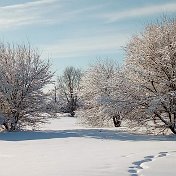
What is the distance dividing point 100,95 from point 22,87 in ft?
17.7

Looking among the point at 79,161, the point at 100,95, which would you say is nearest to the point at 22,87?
the point at 100,95

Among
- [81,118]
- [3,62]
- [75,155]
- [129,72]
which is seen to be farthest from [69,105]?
[75,155]

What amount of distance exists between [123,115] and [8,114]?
7.79m

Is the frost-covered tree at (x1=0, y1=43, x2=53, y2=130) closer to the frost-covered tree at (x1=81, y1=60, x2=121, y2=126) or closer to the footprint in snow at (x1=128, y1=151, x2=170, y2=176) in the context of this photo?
the frost-covered tree at (x1=81, y1=60, x2=121, y2=126)

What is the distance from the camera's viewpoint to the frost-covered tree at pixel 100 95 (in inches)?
905

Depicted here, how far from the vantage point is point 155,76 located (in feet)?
76.0

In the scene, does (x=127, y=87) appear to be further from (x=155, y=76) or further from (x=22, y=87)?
(x=22, y=87)

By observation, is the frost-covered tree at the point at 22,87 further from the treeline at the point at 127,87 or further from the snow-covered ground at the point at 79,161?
the snow-covered ground at the point at 79,161

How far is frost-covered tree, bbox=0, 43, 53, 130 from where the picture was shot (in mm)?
26886

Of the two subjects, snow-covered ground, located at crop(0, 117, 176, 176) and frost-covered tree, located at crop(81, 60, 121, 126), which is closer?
snow-covered ground, located at crop(0, 117, 176, 176)

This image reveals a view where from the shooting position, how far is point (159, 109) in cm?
2256

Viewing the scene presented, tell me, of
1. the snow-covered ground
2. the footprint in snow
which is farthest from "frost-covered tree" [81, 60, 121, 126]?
the footprint in snow

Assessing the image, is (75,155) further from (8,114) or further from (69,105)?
(69,105)

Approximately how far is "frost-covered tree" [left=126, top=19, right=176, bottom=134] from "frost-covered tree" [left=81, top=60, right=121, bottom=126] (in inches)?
43.8
